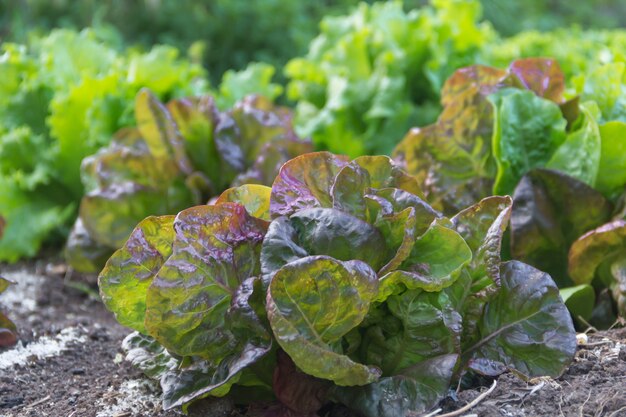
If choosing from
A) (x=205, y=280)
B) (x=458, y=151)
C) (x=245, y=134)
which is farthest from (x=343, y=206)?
(x=245, y=134)

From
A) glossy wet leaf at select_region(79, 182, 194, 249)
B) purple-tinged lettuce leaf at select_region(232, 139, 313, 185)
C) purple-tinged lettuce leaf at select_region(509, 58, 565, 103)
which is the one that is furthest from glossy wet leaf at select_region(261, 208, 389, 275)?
glossy wet leaf at select_region(79, 182, 194, 249)

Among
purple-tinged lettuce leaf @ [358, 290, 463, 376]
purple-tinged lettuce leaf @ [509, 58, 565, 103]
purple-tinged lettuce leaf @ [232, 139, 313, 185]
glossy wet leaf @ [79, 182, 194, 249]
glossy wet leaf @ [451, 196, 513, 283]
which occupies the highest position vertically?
purple-tinged lettuce leaf @ [509, 58, 565, 103]

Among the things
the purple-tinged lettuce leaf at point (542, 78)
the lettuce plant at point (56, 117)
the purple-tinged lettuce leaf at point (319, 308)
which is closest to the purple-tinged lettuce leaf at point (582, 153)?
the purple-tinged lettuce leaf at point (542, 78)

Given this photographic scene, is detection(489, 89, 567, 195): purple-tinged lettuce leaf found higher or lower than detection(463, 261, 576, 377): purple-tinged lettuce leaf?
higher

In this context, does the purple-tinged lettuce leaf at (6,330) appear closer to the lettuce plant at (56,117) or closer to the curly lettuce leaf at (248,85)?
the lettuce plant at (56,117)

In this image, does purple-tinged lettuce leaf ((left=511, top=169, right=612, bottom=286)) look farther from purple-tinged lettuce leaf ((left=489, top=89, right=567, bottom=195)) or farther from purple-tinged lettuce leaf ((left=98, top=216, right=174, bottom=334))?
purple-tinged lettuce leaf ((left=98, top=216, right=174, bottom=334))

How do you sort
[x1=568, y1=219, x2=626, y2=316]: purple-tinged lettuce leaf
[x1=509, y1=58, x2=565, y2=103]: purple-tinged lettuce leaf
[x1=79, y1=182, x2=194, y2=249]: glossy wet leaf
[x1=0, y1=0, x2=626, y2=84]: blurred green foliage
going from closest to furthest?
[x1=568, y1=219, x2=626, y2=316]: purple-tinged lettuce leaf
[x1=509, y1=58, x2=565, y2=103]: purple-tinged lettuce leaf
[x1=79, y1=182, x2=194, y2=249]: glossy wet leaf
[x1=0, y1=0, x2=626, y2=84]: blurred green foliage
